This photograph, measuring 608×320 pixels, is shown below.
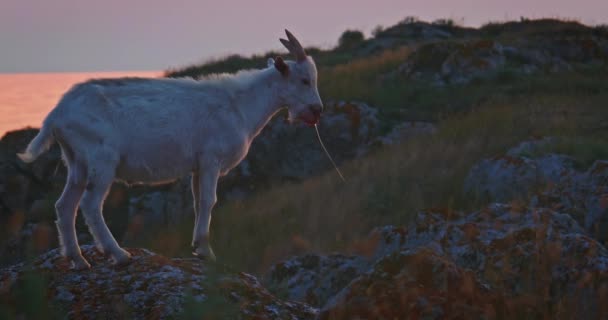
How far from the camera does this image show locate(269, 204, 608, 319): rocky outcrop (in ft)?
15.1

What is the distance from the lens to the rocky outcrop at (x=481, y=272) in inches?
181

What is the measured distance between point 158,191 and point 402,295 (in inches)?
446

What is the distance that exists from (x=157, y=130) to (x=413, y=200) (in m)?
5.76

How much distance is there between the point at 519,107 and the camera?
15469mm

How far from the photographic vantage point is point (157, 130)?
663cm

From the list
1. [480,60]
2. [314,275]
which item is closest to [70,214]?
[314,275]

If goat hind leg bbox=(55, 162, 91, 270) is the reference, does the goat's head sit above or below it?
above

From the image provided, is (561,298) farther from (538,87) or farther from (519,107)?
(538,87)

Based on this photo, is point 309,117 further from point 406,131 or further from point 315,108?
point 406,131

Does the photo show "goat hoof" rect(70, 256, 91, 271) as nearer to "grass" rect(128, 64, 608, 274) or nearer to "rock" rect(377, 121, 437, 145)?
"grass" rect(128, 64, 608, 274)

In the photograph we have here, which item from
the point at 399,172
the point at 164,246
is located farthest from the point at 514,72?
the point at 164,246

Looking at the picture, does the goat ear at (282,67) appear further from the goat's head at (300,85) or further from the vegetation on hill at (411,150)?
the vegetation on hill at (411,150)

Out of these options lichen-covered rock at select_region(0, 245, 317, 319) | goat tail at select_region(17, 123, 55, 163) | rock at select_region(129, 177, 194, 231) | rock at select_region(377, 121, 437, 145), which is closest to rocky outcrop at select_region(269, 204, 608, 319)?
lichen-covered rock at select_region(0, 245, 317, 319)

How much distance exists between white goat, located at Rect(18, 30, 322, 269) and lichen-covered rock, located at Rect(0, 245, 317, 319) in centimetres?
25
